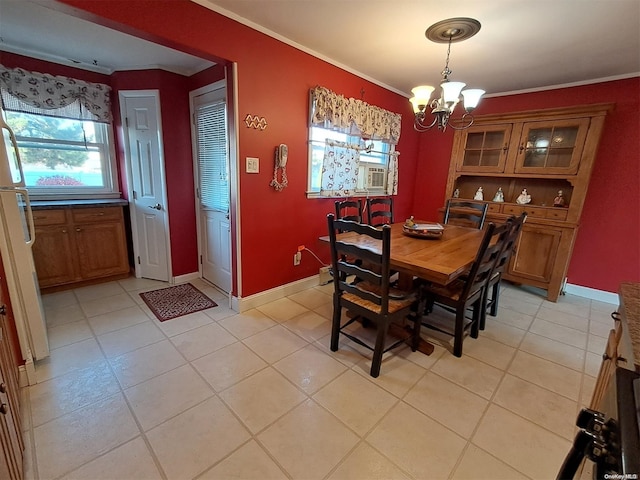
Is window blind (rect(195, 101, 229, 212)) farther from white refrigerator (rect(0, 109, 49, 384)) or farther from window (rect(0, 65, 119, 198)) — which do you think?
white refrigerator (rect(0, 109, 49, 384))

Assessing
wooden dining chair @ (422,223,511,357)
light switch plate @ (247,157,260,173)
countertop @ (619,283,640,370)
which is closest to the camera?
countertop @ (619,283,640,370)

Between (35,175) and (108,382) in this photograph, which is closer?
(108,382)

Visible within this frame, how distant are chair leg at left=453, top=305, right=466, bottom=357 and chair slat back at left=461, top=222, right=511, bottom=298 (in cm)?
12

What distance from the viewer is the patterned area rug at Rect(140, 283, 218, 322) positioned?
2621 millimetres

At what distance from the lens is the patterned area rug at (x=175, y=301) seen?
262 centimetres

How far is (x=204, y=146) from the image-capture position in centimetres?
300

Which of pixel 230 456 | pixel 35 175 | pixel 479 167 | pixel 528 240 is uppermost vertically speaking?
pixel 479 167

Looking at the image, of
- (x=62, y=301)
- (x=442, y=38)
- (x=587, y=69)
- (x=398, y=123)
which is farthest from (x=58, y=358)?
(x=587, y=69)

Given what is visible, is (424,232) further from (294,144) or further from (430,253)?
(294,144)

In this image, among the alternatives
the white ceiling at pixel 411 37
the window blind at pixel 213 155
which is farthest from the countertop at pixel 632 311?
the window blind at pixel 213 155

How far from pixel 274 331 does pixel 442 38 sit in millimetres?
2683

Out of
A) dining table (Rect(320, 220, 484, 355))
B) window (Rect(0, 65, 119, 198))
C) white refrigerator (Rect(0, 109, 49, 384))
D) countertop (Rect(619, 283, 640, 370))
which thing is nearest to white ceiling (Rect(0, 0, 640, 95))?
window (Rect(0, 65, 119, 198))

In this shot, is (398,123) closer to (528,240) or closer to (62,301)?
(528,240)

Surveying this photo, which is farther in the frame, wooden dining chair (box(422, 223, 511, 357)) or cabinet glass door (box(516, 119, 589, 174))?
cabinet glass door (box(516, 119, 589, 174))
